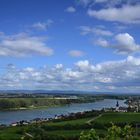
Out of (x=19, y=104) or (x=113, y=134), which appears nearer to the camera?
(x=113, y=134)

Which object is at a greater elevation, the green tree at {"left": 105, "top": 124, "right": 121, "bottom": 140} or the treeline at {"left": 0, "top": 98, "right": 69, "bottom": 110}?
the treeline at {"left": 0, "top": 98, "right": 69, "bottom": 110}

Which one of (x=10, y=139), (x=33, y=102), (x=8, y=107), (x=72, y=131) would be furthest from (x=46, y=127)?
(x=33, y=102)

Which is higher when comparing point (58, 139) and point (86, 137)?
point (86, 137)

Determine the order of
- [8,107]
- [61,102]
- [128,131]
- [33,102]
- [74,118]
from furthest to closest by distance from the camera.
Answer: [61,102]
[33,102]
[8,107]
[74,118]
[128,131]

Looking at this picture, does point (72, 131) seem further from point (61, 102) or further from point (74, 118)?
point (61, 102)

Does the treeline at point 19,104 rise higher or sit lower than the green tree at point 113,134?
higher

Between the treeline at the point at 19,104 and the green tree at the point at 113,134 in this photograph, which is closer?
the green tree at the point at 113,134

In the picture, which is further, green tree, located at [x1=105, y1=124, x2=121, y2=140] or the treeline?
the treeline

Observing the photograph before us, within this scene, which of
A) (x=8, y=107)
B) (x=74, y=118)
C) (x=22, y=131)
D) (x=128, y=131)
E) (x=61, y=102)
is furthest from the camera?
(x=61, y=102)

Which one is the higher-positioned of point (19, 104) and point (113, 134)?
point (19, 104)

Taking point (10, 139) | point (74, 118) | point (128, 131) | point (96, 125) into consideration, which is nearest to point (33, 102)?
point (74, 118)

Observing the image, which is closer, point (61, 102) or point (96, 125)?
point (96, 125)
